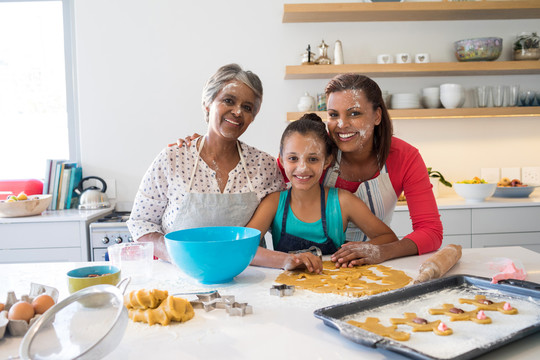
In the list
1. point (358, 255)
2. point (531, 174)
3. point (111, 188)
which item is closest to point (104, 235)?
point (111, 188)

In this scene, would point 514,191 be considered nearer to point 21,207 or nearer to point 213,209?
point 213,209

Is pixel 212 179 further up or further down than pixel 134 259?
further up

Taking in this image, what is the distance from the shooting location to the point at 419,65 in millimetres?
2955

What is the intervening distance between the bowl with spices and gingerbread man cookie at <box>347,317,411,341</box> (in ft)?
1.84

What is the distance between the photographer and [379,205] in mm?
1764

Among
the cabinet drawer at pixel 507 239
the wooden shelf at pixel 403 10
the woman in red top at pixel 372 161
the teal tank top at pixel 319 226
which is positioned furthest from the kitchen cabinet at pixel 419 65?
the teal tank top at pixel 319 226

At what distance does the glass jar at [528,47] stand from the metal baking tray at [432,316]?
265 cm

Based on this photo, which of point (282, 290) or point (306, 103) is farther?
point (306, 103)

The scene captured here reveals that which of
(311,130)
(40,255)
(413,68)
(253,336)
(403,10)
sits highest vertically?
(403,10)

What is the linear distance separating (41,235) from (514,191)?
3.05 meters

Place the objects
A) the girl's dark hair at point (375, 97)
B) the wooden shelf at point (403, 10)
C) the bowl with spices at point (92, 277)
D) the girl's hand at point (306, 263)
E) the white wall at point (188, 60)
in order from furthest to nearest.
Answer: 1. the white wall at point (188, 60)
2. the wooden shelf at point (403, 10)
3. the girl's dark hair at point (375, 97)
4. the girl's hand at point (306, 263)
5. the bowl with spices at point (92, 277)

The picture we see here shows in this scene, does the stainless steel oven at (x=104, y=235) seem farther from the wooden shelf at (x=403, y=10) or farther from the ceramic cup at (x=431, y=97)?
the ceramic cup at (x=431, y=97)

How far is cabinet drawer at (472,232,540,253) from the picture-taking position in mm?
2775

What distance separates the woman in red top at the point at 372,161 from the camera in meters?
1.66
